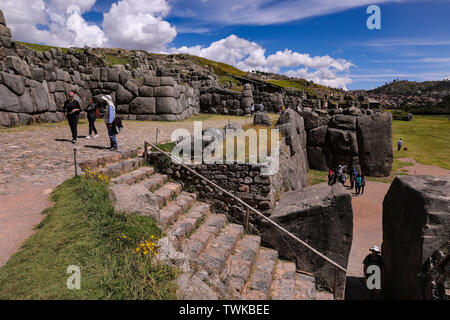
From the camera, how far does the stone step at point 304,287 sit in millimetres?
6567

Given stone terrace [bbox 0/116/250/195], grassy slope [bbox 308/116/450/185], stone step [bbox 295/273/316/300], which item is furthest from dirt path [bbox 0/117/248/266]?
grassy slope [bbox 308/116/450/185]

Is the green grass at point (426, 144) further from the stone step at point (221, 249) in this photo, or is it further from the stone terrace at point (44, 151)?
the stone terrace at point (44, 151)

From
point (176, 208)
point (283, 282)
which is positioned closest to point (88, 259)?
point (176, 208)

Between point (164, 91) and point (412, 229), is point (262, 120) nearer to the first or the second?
point (164, 91)

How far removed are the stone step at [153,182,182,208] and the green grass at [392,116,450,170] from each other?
24241 mm

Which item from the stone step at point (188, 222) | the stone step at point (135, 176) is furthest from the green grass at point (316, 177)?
the stone step at point (135, 176)

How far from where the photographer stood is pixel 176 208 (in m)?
7.36

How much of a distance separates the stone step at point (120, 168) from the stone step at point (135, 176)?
177mm

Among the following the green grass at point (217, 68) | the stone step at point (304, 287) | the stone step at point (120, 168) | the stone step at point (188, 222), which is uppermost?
the green grass at point (217, 68)

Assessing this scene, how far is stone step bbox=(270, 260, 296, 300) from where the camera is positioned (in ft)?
19.9

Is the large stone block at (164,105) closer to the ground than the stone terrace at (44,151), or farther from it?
farther from it

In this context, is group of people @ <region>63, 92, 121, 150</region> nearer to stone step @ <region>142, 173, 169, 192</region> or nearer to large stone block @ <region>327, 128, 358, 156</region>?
stone step @ <region>142, 173, 169, 192</region>

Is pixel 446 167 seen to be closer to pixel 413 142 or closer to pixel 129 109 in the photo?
pixel 413 142

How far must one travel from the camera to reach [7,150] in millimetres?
8445
